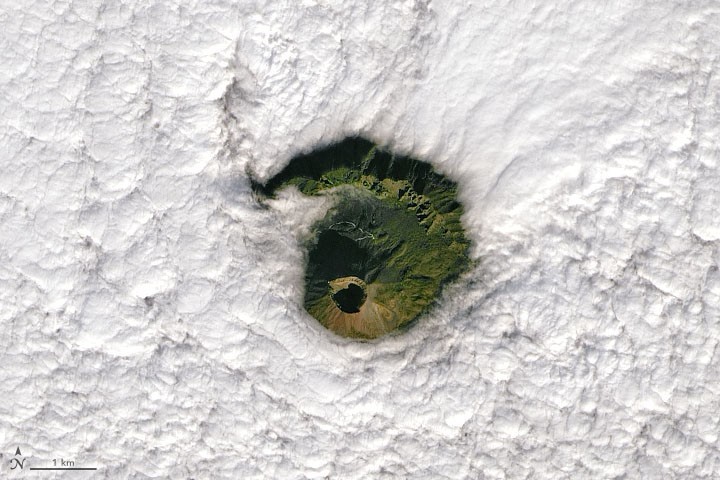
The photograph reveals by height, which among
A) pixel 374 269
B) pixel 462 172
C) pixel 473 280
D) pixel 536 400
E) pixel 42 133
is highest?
pixel 42 133

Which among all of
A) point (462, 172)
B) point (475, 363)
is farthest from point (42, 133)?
point (475, 363)

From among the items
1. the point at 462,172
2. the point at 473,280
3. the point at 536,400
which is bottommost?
the point at 536,400

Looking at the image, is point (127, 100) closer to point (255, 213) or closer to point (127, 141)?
point (127, 141)

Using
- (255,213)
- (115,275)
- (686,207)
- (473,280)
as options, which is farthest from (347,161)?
(686,207)

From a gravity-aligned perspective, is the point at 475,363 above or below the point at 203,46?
below

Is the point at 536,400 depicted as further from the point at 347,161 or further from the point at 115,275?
the point at 115,275

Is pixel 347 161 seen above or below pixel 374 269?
above
